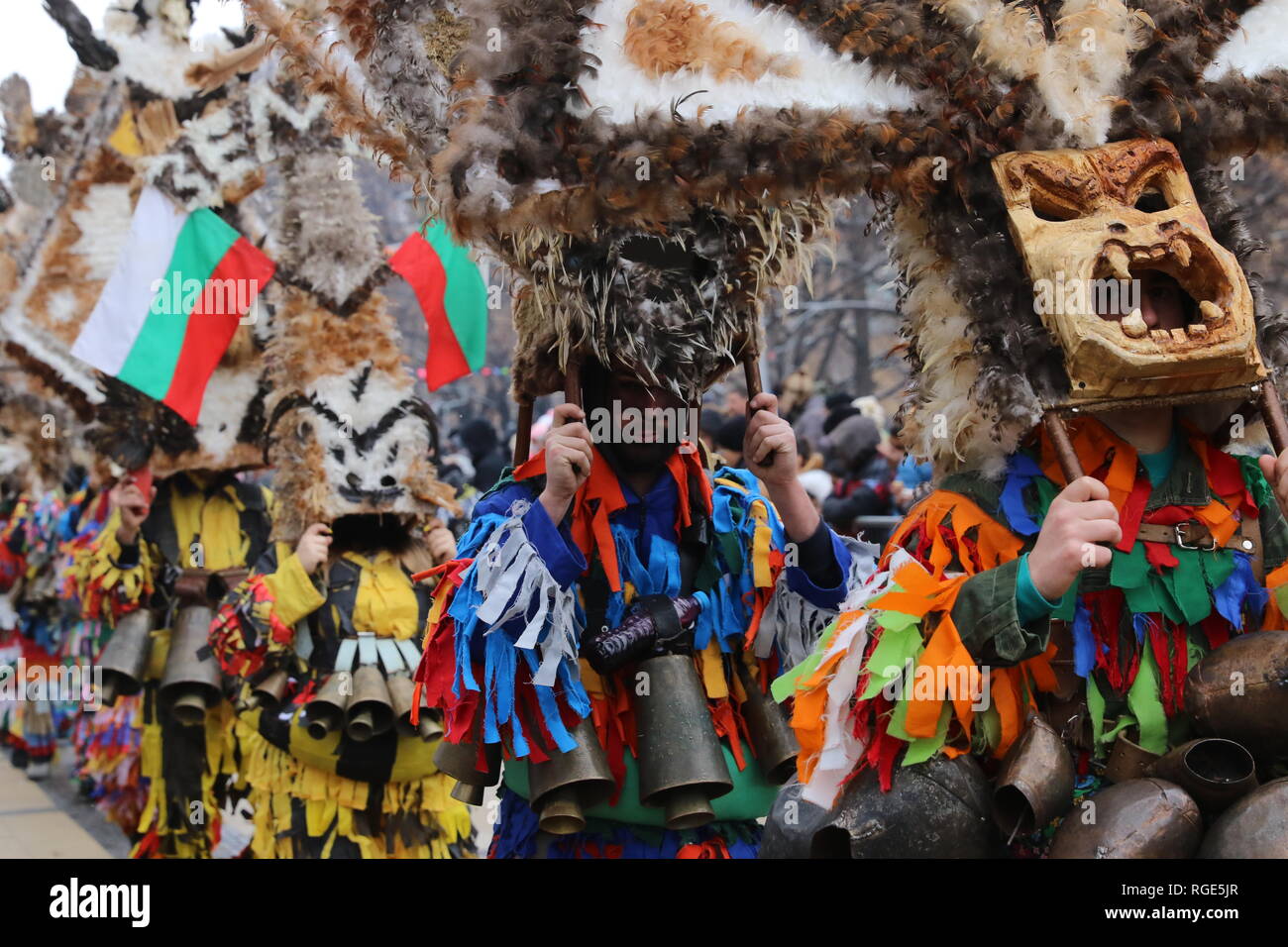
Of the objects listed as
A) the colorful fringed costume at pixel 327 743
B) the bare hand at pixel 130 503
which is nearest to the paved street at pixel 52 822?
the bare hand at pixel 130 503

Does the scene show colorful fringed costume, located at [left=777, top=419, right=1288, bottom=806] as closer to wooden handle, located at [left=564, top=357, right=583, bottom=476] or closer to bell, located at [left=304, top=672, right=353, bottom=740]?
wooden handle, located at [left=564, top=357, right=583, bottom=476]

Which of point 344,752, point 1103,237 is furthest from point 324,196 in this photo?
point 1103,237

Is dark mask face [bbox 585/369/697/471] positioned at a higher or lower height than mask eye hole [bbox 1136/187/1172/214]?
lower

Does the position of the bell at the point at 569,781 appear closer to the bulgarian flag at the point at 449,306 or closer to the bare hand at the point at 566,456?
the bare hand at the point at 566,456

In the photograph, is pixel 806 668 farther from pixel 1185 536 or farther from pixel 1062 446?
pixel 1185 536

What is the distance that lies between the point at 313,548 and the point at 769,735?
1982mm

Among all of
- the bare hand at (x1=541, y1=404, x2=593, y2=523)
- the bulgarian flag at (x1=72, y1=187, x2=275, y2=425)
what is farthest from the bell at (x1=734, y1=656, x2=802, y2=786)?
the bulgarian flag at (x1=72, y1=187, x2=275, y2=425)

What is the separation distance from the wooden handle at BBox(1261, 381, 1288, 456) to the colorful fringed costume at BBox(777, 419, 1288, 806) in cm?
16

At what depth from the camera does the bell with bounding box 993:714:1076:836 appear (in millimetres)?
2367

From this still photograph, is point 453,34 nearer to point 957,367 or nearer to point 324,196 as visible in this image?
point 957,367

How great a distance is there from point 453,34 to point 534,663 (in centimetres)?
133

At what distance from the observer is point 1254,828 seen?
221cm

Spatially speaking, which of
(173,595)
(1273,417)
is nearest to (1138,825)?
(1273,417)
